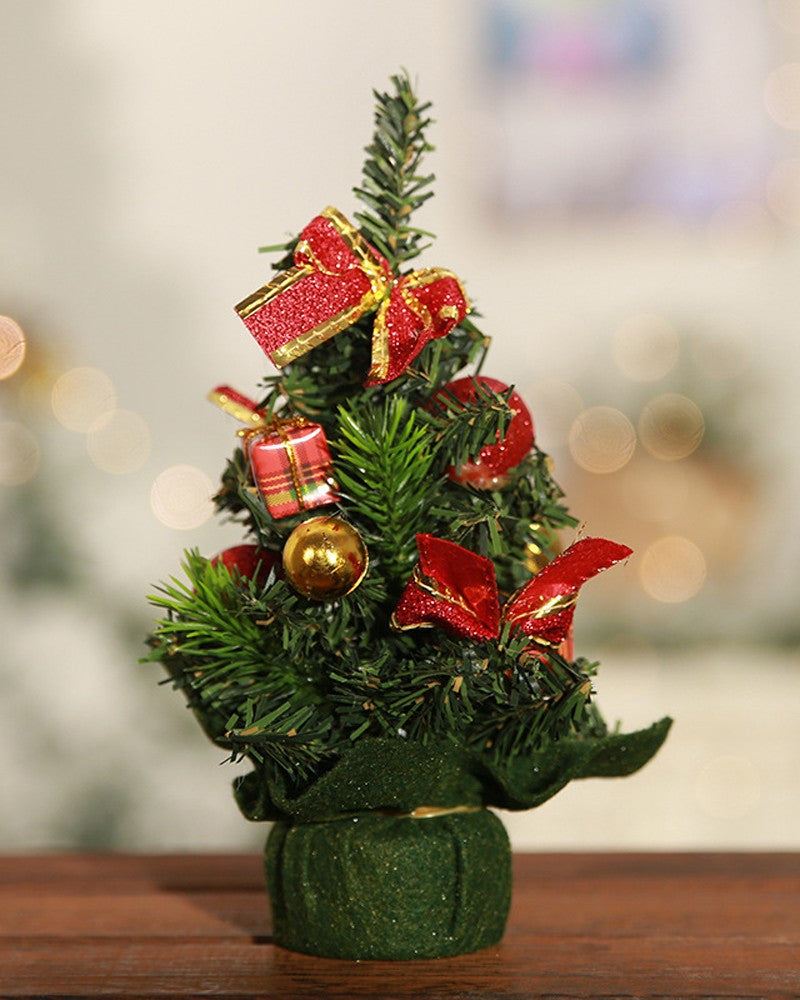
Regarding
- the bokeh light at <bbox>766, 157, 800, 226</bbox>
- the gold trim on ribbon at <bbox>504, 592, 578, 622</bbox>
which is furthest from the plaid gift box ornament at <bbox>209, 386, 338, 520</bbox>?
the bokeh light at <bbox>766, 157, 800, 226</bbox>

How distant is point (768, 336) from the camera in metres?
1.86

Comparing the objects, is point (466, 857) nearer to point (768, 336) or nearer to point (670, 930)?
point (670, 930)

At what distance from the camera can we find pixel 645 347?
1829 millimetres

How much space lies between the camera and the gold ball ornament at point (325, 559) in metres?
0.57

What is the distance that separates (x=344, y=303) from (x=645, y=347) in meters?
1.29

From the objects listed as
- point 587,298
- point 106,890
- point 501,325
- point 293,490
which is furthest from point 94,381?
point 293,490

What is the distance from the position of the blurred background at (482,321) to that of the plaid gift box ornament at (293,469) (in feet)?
3.99

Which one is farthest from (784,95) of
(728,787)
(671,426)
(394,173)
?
(394,173)

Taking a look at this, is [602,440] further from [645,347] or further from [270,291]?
[270,291]

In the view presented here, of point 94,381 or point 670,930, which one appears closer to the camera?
point 670,930

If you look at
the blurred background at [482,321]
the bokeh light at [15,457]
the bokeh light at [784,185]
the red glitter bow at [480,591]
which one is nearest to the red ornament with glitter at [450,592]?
the red glitter bow at [480,591]

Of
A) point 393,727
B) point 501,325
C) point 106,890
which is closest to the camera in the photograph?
point 393,727

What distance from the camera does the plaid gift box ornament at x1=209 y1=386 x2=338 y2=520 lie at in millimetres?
602

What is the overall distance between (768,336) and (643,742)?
4.40ft
